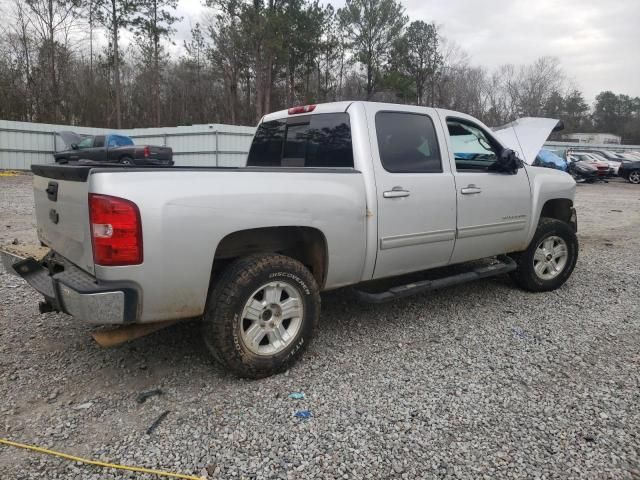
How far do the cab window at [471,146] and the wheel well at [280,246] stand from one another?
1.67m

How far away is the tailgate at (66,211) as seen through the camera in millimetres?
2719

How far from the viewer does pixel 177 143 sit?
74.9 ft

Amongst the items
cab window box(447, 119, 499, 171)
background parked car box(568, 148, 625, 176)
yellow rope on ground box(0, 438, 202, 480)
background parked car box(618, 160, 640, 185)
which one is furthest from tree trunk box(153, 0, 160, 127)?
yellow rope on ground box(0, 438, 202, 480)

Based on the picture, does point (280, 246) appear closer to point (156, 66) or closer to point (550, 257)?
point (550, 257)

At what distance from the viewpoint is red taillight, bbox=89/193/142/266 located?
255 centimetres

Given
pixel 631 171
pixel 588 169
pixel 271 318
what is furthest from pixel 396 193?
pixel 631 171

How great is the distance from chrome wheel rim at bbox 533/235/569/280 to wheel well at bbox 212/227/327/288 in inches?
108

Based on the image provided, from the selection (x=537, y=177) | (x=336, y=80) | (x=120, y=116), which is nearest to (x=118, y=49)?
(x=120, y=116)

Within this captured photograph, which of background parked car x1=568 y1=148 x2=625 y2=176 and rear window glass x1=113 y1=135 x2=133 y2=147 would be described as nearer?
rear window glass x1=113 y1=135 x2=133 y2=147

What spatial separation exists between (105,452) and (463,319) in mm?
3135

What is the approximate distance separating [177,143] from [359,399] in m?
21.7

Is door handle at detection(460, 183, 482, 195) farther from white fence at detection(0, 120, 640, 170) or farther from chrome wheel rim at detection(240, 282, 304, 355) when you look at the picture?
white fence at detection(0, 120, 640, 170)

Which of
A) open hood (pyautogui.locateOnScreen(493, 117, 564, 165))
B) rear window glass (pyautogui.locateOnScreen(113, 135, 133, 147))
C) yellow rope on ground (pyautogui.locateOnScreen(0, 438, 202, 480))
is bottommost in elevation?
yellow rope on ground (pyautogui.locateOnScreen(0, 438, 202, 480))

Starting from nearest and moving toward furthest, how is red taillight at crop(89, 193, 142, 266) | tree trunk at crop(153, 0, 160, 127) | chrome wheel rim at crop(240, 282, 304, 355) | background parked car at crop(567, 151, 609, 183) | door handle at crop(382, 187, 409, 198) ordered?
red taillight at crop(89, 193, 142, 266), chrome wheel rim at crop(240, 282, 304, 355), door handle at crop(382, 187, 409, 198), background parked car at crop(567, 151, 609, 183), tree trunk at crop(153, 0, 160, 127)
